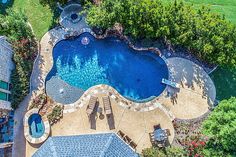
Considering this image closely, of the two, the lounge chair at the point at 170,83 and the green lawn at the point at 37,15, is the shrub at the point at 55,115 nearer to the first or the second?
the green lawn at the point at 37,15

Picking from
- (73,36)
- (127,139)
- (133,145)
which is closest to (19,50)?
(73,36)

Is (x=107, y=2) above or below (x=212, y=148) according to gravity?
above

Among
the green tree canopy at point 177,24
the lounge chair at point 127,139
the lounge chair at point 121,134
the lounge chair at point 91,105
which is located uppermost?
the green tree canopy at point 177,24

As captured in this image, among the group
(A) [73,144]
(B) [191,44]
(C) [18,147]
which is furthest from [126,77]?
(C) [18,147]

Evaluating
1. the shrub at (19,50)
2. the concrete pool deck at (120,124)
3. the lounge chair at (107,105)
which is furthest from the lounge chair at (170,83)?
the shrub at (19,50)

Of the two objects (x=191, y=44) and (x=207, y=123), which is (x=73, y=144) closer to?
(x=207, y=123)

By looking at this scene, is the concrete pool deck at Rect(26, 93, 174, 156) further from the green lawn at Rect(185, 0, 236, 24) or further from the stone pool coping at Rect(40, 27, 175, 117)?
the green lawn at Rect(185, 0, 236, 24)
